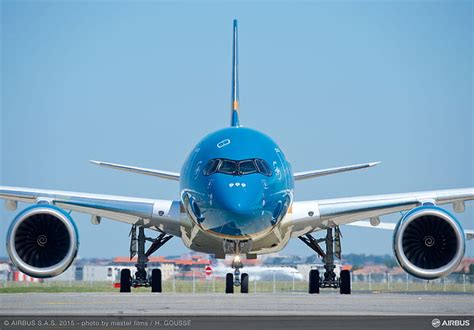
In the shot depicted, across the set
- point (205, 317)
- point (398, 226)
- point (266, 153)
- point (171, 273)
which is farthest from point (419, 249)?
point (171, 273)

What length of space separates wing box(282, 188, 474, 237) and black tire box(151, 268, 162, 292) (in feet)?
12.8

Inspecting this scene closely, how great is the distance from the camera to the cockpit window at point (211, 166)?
2306 cm

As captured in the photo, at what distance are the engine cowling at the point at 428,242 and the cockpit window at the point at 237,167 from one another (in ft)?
11.2

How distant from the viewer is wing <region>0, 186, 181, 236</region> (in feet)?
83.6

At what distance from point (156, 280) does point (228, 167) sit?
578 centimetres

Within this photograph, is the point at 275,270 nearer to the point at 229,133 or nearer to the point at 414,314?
the point at 229,133

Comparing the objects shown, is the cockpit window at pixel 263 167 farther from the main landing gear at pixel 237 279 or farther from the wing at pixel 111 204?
the wing at pixel 111 204

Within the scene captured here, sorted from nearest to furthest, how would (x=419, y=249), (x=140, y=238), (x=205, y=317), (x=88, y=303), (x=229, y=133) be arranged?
(x=205, y=317) < (x=88, y=303) < (x=419, y=249) < (x=229, y=133) < (x=140, y=238)

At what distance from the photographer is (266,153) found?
23.9m

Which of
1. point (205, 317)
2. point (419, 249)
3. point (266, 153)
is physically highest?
point (266, 153)

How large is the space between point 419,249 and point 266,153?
427cm

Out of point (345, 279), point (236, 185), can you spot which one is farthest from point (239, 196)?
point (345, 279)

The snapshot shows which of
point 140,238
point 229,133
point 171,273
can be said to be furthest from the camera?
point 171,273

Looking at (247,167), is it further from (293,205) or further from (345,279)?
(345,279)
